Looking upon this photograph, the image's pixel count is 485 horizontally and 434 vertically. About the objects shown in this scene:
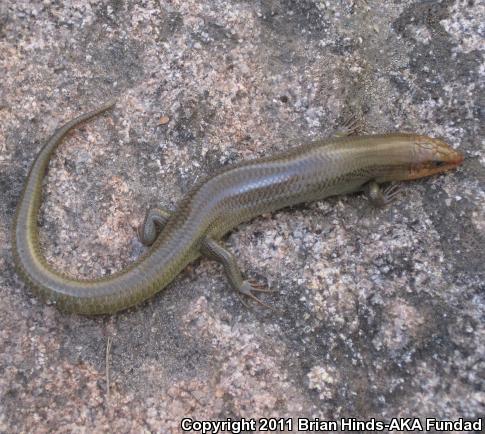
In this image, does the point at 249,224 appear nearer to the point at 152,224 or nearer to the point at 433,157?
the point at 152,224

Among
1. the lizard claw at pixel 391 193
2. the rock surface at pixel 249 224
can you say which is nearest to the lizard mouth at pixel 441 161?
the rock surface at pixel 249 224

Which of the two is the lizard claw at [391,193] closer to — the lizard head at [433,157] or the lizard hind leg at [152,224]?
the lizard head at [433,157]

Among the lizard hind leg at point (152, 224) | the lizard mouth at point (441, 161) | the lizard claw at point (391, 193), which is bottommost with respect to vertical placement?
the lizard hind leg at point (152, 224)

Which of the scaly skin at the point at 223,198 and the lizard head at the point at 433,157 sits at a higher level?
the lizard head at the point at 433,157

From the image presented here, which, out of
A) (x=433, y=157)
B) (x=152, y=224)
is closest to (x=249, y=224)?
(x=152, y=224)

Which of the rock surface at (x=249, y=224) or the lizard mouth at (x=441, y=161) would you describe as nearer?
the rock surface at (x=249, y=224)
